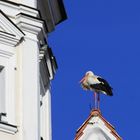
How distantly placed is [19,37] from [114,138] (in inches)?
231

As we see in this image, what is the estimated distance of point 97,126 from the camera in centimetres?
2681

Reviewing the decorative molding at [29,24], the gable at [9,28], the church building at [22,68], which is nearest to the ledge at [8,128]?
the church building at [22,68]

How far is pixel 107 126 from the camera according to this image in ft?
87.5

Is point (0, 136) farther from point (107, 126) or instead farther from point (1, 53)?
point (107, 126)

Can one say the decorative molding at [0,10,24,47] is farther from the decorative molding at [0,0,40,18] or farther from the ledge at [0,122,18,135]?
the ledge at [0,122,18,135]

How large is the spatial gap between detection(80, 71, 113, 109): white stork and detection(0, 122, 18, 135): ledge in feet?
18.2

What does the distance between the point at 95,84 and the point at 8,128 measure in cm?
603

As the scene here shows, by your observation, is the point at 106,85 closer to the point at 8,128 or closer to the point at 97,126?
the point at 97,126

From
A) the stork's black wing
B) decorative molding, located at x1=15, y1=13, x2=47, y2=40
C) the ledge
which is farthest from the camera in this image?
the stork's black wing

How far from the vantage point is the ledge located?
20.4 metres

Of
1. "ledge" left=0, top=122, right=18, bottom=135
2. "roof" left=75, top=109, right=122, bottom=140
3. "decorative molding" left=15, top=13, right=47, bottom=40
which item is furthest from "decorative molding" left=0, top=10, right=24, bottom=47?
"roof" left=75, top=109, right=122, bottom=140

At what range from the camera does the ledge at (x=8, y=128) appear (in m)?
20.4

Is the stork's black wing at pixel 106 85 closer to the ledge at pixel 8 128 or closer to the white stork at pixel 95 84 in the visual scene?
the white stork at pixel 95 84

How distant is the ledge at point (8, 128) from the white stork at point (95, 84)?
555cm
